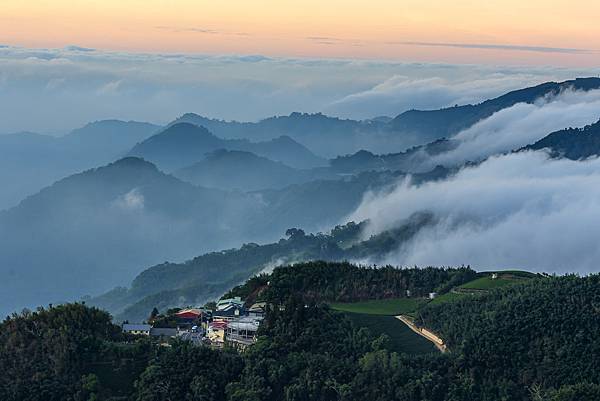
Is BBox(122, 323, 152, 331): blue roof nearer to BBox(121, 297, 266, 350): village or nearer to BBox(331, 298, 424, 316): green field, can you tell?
BBox(121, 297, 266, 350): village

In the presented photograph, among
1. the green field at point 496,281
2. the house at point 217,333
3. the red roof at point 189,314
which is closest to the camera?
the house at point 217,333

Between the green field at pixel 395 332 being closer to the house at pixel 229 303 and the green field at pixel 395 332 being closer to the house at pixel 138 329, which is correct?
the house at pixel 229 303

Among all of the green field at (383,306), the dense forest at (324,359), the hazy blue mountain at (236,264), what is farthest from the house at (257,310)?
the hazy blue mountain at (236,264)

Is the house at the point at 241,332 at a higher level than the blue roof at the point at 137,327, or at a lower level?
higher

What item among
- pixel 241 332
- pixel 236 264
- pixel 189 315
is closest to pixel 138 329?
pixel 189 315

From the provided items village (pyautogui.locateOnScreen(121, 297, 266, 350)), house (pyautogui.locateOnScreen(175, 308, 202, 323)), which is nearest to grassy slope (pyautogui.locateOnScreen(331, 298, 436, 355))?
village (pyautogui.locateOnScreen(121, 297, 266, 350))

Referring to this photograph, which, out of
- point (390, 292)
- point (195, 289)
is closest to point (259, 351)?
point (390, 292)

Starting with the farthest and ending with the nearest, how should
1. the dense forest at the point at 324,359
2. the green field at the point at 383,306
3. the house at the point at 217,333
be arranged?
the green field at the point at 383,306
the house at the point at 217,333
the dense forest at the point at 324,359
